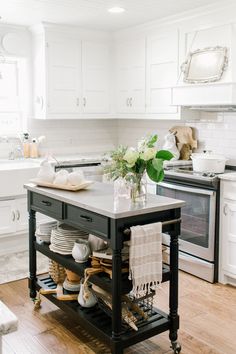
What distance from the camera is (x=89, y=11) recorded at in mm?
4336

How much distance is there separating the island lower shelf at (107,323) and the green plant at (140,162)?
35.9 inches

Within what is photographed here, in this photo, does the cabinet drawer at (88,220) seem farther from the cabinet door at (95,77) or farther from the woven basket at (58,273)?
the cabinet door at (95,77)

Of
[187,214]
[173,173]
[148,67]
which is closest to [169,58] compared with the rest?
[148,67]

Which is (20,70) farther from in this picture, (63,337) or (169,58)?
(63,337)

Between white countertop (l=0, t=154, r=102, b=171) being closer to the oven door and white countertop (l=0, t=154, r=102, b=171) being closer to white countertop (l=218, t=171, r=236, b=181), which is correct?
the oven door

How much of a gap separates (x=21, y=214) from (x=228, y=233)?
2238 mm

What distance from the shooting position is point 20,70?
17.3ft

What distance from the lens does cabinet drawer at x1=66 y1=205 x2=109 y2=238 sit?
2518mm

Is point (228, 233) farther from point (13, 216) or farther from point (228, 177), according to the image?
point (13, 216)

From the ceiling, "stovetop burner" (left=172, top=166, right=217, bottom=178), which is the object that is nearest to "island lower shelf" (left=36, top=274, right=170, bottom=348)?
"stovetop burner" (left=172, top=166, right=217, bottom=178)

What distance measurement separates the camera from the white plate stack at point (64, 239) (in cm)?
304

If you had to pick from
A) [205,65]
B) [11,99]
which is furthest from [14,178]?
[205,65]

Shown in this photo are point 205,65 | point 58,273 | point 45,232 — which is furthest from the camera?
point 205,65

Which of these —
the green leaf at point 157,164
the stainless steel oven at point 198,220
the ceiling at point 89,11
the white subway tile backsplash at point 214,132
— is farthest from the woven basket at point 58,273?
the ceiling at point 89,11
